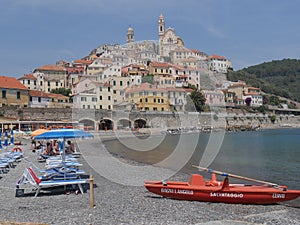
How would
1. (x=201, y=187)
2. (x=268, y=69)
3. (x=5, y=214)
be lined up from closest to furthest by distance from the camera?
→ (x=5, y=214), (x=201, y=187), (x=268, y=69)

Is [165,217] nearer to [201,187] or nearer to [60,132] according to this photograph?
[201,187]

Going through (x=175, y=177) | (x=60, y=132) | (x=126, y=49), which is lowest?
(x=175, y=177)

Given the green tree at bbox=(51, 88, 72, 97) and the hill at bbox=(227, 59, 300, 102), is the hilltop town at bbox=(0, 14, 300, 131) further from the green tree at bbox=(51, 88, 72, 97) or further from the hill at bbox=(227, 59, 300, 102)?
the hill at bbox=(227, 59, 300, 102)

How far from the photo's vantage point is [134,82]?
8125 cm

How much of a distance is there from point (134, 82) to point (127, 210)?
7263 cm

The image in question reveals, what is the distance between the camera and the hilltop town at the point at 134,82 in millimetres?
66938

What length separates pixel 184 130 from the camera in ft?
236

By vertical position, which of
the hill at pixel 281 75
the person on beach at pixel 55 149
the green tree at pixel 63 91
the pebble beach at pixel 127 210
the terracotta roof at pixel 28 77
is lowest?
the pebble beach at pixel 127 210

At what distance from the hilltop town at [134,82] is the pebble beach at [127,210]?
48476 millimetres

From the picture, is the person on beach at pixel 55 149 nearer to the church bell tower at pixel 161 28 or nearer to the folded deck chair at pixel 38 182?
the folded deck chair at pixel 38 182

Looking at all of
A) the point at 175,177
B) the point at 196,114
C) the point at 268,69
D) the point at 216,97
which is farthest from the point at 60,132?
the point at 268,69

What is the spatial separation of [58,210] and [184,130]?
209ft

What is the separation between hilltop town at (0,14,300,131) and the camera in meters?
66.9

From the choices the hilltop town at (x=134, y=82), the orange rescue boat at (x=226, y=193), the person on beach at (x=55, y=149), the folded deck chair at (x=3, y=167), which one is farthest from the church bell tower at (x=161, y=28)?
the orange rescue boat at (x=226, y=193)
